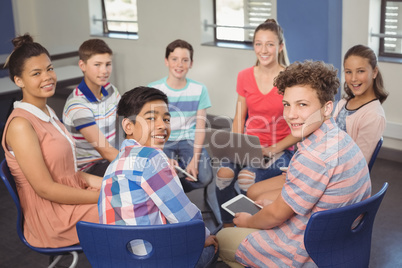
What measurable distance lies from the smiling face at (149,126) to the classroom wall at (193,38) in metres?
2.58

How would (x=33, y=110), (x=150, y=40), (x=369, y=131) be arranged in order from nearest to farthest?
(x=33, y=110), (x=369, y=131), (x=150, y=40)

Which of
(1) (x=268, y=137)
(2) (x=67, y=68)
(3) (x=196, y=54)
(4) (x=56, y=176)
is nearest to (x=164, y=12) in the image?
(3) (x=196, y=54)

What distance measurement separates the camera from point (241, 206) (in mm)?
2162

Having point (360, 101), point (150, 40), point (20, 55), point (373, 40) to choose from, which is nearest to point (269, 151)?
point (360, 101)

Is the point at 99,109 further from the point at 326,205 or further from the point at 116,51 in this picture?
the point at 116,51

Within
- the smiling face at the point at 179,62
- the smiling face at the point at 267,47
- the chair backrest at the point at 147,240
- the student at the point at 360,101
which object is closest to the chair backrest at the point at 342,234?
the chair backrest at the point at 147,240

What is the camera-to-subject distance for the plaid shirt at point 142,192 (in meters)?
1.66

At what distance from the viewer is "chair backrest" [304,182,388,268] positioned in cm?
159

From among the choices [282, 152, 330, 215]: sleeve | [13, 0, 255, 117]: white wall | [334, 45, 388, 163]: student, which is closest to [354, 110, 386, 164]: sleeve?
[334, 45, 388, 163]: student

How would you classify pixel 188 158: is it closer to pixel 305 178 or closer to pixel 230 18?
pixel 305 178

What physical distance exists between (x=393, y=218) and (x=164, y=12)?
337 centimetres

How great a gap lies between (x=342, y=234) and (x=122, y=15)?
200 inches

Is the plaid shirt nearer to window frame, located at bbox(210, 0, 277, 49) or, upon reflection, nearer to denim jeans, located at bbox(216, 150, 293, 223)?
denim jeans, located at bbox(216, 150, 293, 223)

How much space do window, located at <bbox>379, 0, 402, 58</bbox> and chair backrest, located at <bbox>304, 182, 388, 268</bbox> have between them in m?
2.88
